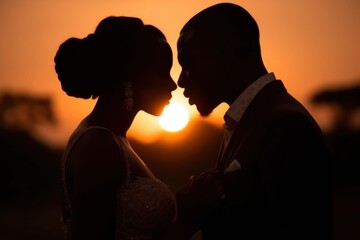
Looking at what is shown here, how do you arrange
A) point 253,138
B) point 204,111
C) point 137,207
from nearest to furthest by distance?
point 253,138, point 204,111, point 137,207

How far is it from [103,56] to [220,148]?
1.13m

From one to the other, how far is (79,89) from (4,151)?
38804 mm

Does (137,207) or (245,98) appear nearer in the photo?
(245,98)

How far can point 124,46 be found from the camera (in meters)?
5.84

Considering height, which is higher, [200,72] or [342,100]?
[200,72]

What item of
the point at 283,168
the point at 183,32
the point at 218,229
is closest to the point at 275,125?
the point at 283,168

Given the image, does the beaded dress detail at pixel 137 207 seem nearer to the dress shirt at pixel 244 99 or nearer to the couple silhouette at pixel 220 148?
the couple silhouette at pixel 220 148

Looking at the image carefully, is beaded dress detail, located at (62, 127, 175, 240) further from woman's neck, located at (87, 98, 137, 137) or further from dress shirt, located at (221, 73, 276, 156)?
dress shirt, located at (221, 73, 276, 156)

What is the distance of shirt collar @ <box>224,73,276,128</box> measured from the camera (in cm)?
511

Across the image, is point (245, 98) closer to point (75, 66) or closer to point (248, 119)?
point (248, 119)

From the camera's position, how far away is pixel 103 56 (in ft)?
18.7

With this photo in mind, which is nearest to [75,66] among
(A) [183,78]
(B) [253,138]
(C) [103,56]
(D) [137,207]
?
(C) [103,56]

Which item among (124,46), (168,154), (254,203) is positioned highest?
(124,46)

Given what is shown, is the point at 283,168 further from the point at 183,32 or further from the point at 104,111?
the point at 104,111
